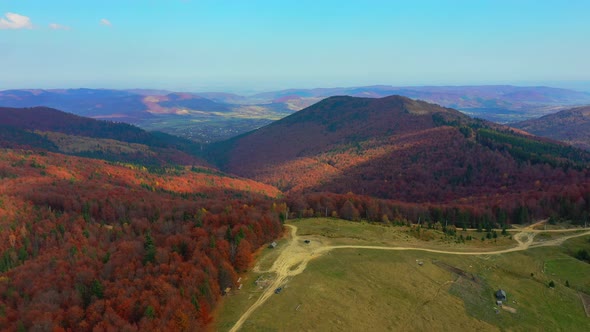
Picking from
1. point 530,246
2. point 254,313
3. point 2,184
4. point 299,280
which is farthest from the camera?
point 2,184

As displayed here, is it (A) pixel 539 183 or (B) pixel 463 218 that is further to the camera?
(A) pixel 539 183

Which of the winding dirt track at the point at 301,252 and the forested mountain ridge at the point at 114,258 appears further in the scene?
the winding dirt track at the point at 301,252

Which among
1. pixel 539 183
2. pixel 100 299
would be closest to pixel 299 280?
pixel 100 299

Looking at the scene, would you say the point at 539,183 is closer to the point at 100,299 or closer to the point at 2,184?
the point at 100,299

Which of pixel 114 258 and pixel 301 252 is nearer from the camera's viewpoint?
pixel 114 258

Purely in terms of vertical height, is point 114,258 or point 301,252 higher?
point 114,258

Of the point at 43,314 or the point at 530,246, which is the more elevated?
the point at 43,314

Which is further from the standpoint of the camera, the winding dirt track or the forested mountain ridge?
the winding dirt track

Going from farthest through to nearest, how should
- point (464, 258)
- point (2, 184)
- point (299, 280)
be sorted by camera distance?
point (2, 184), point (464, 258), point (299, 280)
